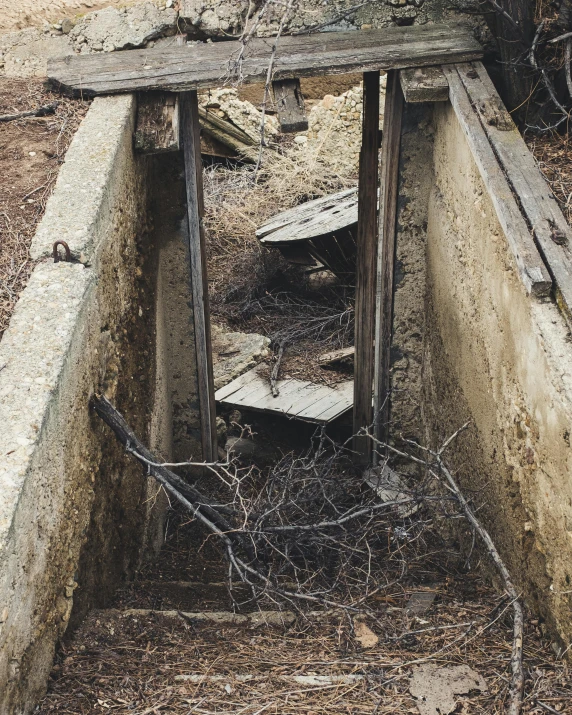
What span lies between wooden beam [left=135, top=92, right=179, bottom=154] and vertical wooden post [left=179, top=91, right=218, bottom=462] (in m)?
0.25

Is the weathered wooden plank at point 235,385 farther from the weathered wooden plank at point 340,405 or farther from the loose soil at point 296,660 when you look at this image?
the loose soil at point 296,660

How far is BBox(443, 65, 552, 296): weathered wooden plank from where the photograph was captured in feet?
9.41

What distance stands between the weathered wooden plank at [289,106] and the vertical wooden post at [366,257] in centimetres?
85

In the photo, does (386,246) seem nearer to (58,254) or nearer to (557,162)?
(557,162)

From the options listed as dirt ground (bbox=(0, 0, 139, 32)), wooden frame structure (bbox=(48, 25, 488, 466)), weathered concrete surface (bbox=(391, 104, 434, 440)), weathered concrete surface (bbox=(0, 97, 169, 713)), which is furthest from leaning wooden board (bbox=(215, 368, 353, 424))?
dirt ground (bbox=(0, 0, 139, 32))

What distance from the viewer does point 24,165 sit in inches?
165

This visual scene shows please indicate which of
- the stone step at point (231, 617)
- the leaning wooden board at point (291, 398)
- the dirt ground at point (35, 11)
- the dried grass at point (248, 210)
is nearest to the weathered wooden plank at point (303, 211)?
the dried grass at point (248, 210)

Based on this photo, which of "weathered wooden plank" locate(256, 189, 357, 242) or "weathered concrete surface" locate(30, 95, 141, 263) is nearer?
"weathered concrete surface" locate(30, 95, 141, 263)

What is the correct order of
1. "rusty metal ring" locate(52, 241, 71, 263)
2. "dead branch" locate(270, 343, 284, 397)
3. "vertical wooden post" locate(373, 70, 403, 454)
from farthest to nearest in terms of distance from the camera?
1. "dead branch" locate(270, 343, 284, 397)
2. "vertical wooden post" locate(373, 70, 403, 454)
3. "rusty metal ring" locate(52, 241, 71, 263)

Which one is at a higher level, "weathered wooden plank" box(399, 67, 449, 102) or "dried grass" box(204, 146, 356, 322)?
"weathered wooden plank" box(399, 67, 449, 102)

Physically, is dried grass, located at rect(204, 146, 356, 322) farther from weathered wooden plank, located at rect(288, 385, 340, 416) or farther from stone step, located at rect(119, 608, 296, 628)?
stone step, located at rect(119, 608, 296, 628)

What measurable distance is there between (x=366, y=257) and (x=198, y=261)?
117cm

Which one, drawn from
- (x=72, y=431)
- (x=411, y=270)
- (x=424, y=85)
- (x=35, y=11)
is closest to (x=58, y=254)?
(x=72, y=431)

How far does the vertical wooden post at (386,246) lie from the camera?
4.72 m
